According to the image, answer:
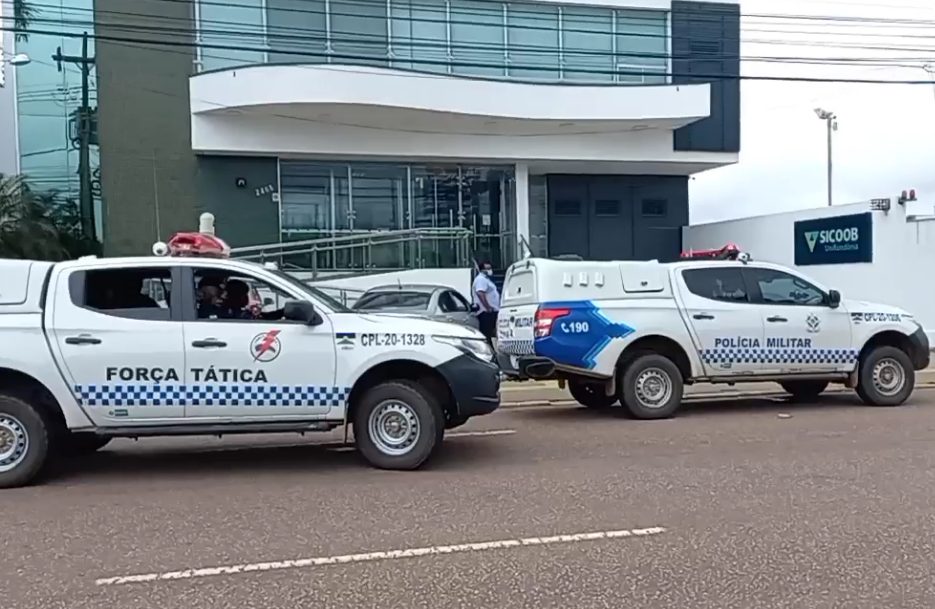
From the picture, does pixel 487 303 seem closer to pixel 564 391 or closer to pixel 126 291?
pixel 564 391

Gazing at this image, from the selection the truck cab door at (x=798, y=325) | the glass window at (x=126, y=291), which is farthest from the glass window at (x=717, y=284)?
the glass window at (x=126, y=291)

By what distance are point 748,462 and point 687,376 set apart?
119 inches

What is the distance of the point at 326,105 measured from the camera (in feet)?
67.9

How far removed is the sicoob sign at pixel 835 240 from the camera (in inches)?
771

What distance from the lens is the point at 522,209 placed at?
24.8 m

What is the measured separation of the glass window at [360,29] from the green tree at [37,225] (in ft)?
27.4

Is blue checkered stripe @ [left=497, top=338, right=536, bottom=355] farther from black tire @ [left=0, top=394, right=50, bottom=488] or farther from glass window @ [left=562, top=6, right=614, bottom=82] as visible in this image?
glass window @ [left=562, top=6, right=614, bottom=82]

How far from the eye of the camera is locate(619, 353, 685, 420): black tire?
34.1ft

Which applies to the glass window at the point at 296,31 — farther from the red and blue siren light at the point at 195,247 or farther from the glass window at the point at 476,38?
the red and blue siren light at the point at 195,247

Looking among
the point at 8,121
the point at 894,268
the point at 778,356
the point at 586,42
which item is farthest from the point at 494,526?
the point at 8,121

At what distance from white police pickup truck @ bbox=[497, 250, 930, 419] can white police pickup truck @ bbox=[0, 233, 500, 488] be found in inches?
110

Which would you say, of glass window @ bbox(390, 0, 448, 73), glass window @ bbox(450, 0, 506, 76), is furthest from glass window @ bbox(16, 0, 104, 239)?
glass window @ bbox(450, 0, 506, 76)

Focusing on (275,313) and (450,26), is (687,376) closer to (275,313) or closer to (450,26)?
(275,313)

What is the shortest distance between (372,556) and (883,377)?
28.4ft
